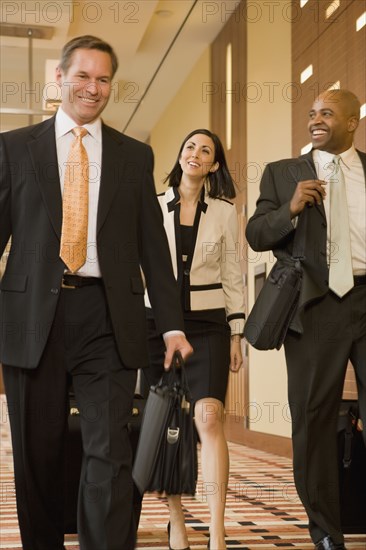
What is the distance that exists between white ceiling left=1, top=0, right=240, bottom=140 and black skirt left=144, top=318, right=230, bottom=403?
5.25 meters

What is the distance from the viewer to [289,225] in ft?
11.6

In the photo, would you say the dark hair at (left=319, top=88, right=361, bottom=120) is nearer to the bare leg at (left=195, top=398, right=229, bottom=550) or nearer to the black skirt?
the black skirt

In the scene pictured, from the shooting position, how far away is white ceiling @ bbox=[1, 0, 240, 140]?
341 inches

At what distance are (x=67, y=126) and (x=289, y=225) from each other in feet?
3.73

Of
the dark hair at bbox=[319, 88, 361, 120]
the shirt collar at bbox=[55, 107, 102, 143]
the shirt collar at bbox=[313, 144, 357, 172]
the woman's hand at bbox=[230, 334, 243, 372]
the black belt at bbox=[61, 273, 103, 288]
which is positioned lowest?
the woman's hand at bbox=[230, 334, 243, 372]

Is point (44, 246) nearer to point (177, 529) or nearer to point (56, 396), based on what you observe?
point (56, 396)

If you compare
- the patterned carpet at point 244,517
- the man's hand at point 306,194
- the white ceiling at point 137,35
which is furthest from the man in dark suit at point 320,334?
the white ceiling at point 137,35

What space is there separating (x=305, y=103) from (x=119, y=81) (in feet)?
16.0

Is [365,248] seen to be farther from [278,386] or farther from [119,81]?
[119,81]

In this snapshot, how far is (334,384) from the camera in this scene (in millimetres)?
3584

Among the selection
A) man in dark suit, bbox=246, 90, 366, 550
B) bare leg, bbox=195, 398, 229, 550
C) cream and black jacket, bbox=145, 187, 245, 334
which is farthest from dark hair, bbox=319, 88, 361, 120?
bare leg, bbox=195, 398, 229, 550

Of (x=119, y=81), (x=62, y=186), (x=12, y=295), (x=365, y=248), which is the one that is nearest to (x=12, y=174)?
(x=62, y=186)

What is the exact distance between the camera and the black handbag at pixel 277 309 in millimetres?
3514

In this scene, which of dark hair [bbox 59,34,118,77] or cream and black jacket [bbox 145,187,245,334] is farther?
cream and black jacket [bbox 145,187,245,334]
